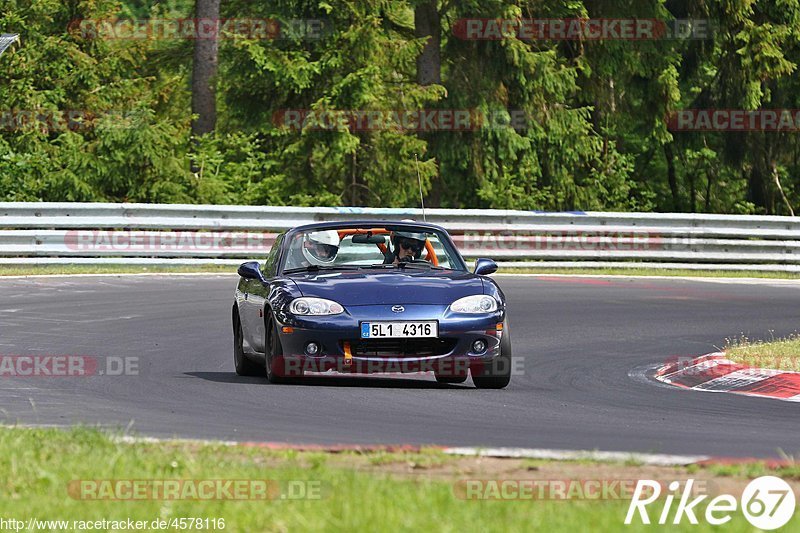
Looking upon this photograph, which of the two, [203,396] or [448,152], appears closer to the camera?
[203,396]

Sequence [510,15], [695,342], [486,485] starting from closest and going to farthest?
[486,485] → [695,342] → [510,15]

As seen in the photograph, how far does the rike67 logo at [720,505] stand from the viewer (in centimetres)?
616

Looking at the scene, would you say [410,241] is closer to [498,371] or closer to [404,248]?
[404,248]

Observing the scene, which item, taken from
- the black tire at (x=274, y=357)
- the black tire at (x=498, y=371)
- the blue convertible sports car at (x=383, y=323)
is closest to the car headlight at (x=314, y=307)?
the blue convertible sports car at (x=383, y=323)

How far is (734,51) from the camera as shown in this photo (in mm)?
33344

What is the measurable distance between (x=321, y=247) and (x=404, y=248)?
69 centimetres

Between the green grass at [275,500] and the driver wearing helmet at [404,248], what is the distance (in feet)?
15.7

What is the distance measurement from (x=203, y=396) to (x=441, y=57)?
22099 millimetres

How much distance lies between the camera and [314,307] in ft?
38.0

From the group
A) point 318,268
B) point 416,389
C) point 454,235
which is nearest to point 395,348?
point 416,389

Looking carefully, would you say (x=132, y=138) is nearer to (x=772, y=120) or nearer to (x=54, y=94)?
(x=54, y=94)

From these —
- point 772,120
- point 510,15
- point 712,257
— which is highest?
point 510,15

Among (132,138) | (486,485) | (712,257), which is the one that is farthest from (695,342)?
(132,138)

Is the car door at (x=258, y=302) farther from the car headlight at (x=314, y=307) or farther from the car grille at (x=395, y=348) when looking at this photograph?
the car grille at (x=395, y=348)
